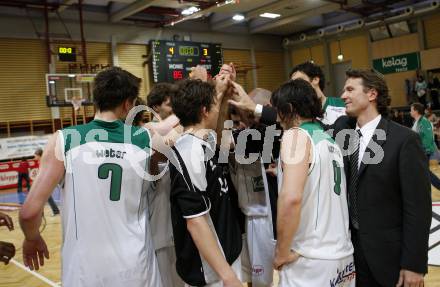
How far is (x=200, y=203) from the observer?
7.41ft

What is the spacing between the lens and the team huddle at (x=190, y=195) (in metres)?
2.31

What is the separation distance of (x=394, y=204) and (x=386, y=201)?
0.05m

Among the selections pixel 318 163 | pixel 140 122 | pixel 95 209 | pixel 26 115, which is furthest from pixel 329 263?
pixel 26 115

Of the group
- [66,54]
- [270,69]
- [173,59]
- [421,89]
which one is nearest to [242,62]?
[270,69]

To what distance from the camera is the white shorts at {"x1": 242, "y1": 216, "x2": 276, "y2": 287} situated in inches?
117

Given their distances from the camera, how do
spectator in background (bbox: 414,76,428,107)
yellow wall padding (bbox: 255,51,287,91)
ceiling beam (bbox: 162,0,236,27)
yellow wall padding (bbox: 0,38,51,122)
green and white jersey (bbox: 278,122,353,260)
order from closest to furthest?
green and white jersey (bbox: 278,122,353,260) < yellow wall padding (bbox: 0,38,51,122) < ceiling beam (bbox: 162,0,236,27) < spectator in background (bbox: 414,76,428,107) < yellow wall padding (bbox: 255,51,287,91)

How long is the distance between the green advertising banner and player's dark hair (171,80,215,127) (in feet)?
60.5

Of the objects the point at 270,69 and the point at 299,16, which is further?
the point at 270,69

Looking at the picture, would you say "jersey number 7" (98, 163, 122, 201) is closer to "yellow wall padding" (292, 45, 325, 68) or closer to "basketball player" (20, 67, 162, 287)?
"basketball player" (20, 67, 162, 287)

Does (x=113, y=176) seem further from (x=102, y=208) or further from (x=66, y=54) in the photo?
(x=66, y=54)

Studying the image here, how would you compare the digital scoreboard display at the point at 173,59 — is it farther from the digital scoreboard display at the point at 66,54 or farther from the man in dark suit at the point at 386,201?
the man in dark suit at the point at 386,201

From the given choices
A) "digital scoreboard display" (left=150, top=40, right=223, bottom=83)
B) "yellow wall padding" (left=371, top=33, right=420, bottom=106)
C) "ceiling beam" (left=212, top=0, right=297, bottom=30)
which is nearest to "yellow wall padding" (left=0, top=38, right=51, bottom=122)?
"digital scoreboard display" (left=150, top=40, right=223, bottom=83)

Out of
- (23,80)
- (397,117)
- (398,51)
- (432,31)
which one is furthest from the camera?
(398,51)

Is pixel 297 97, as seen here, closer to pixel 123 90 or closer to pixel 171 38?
pixel 123 90
